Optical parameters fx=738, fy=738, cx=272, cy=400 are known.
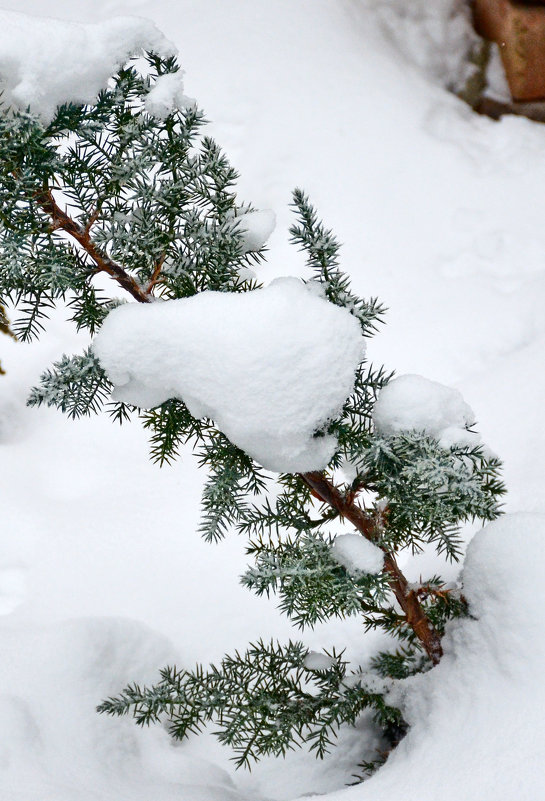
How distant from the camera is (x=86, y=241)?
1.00 meters

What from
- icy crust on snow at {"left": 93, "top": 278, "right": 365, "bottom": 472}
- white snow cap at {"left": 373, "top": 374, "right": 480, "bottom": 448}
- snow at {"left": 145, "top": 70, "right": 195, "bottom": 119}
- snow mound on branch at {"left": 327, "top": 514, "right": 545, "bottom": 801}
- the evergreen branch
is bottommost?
snow mound on branch at {"left": 327, "top": 514, "right": 545, "bottom": 801}

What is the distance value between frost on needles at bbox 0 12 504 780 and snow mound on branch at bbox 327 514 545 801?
0.12 m

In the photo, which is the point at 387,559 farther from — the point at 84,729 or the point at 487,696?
the point at 84,729

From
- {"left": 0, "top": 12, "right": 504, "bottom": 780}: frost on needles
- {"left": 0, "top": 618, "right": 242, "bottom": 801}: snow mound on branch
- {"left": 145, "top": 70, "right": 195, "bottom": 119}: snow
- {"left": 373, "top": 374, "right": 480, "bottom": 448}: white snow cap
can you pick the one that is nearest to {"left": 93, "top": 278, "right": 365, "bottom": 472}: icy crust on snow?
{"left": 0, "top": 12, "right": 504, "bottom": 780}: frost on needles

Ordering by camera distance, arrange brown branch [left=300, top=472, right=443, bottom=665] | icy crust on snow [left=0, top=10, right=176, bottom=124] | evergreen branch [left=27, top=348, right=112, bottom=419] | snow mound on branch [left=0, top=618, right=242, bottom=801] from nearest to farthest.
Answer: icy crust on snow [left=0, top=10, right=176, bottom=124] → evergreen branch [left=27, top=348, right=112, bottom=419] → brown branch [left=300, top=472, right=443, bottom=665] → snow mound on branch [left=0, top=618, right=242, bottom=801]

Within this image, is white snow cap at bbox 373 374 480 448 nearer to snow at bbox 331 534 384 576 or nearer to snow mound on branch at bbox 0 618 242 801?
snow at bbox 331 534 384 576

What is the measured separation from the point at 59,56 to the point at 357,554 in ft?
2.57

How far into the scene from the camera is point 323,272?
1052mm

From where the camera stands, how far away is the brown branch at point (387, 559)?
3.74 ft

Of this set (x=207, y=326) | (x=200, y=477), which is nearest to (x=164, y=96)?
(x=207, y=326)

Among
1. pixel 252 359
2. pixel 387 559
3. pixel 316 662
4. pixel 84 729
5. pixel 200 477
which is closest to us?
pixel 252 359

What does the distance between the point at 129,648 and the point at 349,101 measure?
2.74 meters

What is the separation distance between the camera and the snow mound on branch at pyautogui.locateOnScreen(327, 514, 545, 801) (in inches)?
38.8

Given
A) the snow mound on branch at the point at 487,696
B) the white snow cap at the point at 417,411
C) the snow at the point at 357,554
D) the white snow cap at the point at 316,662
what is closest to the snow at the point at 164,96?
the white snow cap at the point at 417,411
